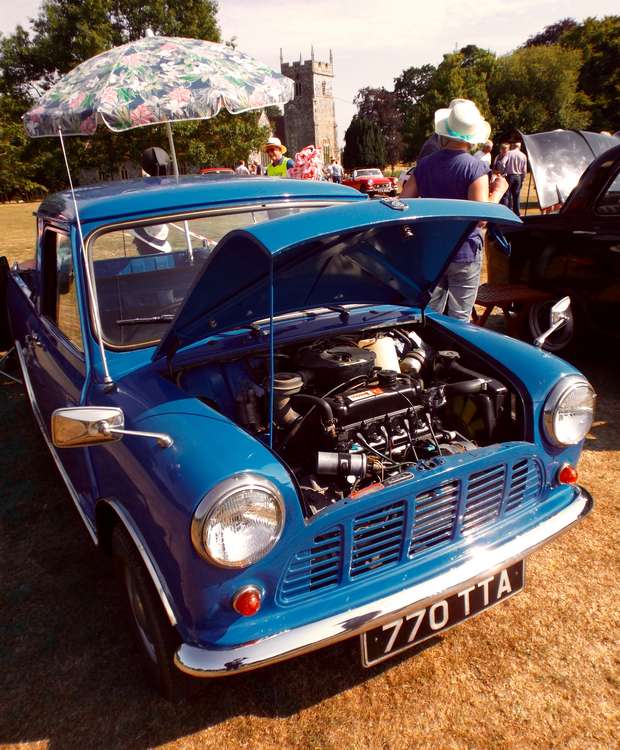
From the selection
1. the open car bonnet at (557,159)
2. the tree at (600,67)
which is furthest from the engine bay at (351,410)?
the tree at (600,67)

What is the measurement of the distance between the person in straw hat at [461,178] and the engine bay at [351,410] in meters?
1.39

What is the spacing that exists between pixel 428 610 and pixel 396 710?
429 mm

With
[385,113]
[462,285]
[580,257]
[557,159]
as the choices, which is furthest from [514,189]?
[385,113]

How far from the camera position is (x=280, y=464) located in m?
1.74

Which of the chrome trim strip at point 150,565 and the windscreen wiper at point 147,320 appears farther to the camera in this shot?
the windscreen wiper at point 147,320

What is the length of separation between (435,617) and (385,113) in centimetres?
6009

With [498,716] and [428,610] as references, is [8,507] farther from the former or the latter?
[498,716]

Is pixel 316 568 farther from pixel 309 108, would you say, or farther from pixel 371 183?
pixel 309 108

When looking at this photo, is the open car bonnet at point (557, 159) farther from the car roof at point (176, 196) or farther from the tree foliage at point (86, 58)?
the tree foliage at point (86, 58)

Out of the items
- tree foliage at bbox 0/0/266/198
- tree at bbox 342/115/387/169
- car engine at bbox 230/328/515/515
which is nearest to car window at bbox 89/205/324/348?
car engine at bbox 230/328/515/515

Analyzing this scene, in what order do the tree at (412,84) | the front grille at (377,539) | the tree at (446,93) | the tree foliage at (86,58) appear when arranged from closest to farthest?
the front grille at (377,539) < the tree foliage at (86,58) < the tree at (446,93) < the tree at (412,84)

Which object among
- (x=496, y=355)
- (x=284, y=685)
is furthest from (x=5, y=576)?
(x=496, y=355)

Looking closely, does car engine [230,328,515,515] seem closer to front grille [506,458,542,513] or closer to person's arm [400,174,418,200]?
front grille [506,458,542,513]

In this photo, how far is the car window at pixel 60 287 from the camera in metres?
2.57
